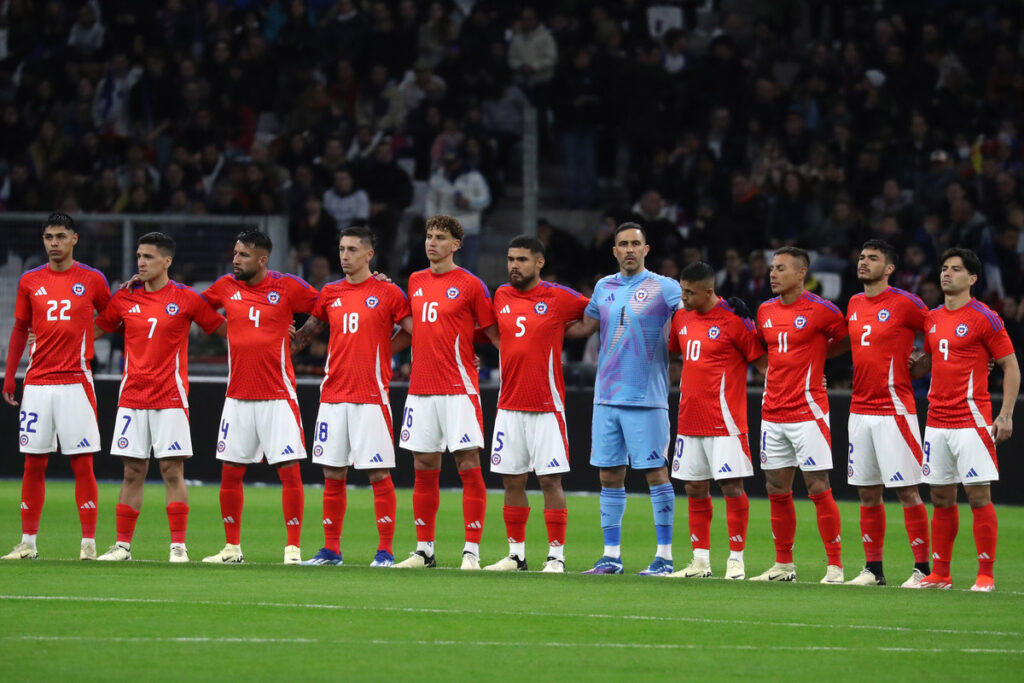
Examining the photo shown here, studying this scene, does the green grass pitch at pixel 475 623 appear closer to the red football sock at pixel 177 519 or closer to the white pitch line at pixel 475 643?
the white pitch line at pixel 475 643

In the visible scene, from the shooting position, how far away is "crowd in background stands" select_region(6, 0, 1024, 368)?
20.3 metres

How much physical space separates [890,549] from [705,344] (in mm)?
3522

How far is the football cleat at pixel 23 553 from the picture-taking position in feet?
38.1

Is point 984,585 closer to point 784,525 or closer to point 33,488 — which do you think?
point 784,525

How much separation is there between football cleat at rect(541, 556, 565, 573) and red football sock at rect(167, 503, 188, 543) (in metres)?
2.55

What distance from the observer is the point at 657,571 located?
37.3ft

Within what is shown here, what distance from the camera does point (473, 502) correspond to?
11.5 metres

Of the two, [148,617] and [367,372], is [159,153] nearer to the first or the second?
[367,372]

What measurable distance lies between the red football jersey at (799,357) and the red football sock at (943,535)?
1.03 m

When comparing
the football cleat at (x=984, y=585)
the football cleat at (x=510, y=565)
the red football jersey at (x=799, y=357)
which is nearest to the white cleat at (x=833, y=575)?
the football cleat at (x=984, y=585)

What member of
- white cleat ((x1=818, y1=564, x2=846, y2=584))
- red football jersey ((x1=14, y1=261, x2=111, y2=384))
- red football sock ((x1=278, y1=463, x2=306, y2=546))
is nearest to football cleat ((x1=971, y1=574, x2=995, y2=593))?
white cleat ((x1=818, y1=564, x2=846, y2=584))

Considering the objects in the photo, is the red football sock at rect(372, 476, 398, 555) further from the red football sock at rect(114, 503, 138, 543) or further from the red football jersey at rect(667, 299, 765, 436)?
the red football jersey at rect(667, 299, 765, 436)

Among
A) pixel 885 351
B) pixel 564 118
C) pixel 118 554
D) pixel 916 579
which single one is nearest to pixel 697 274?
pixel 885 351

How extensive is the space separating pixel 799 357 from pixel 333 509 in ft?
11.1
